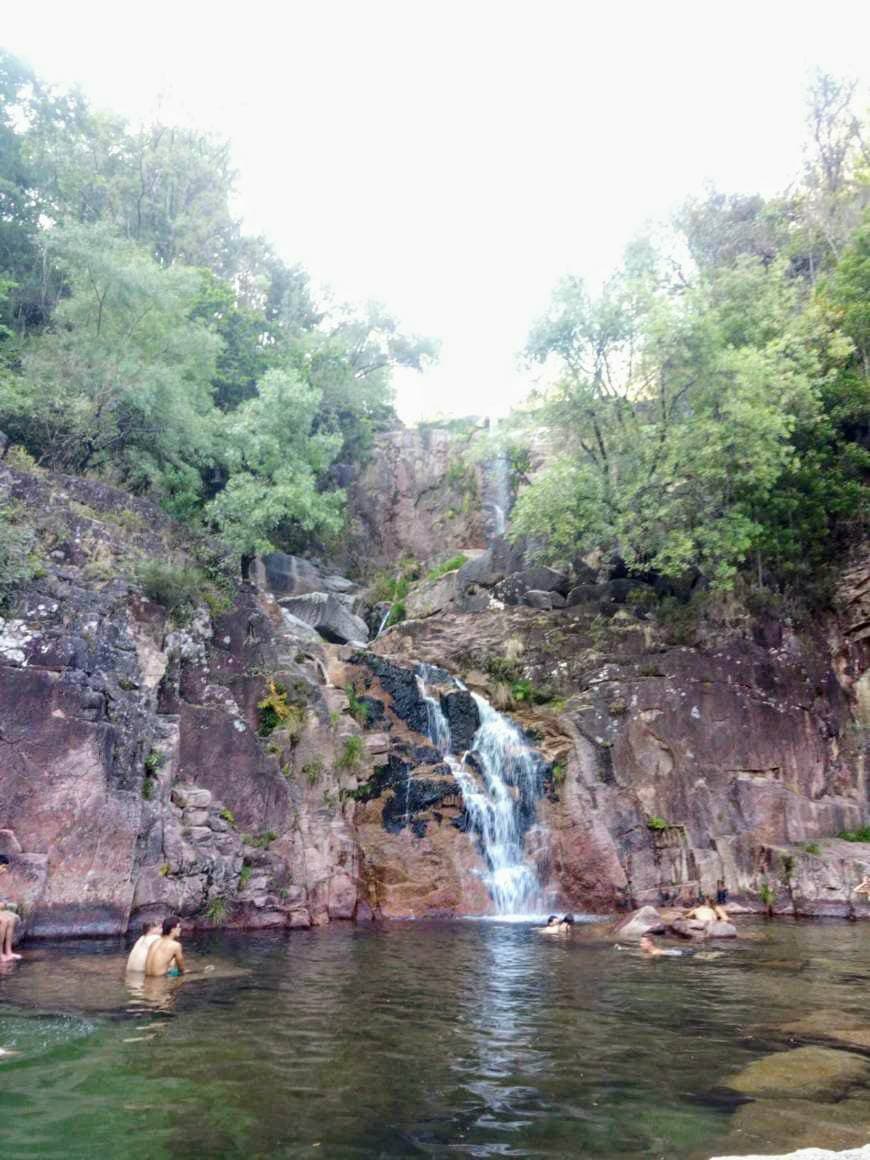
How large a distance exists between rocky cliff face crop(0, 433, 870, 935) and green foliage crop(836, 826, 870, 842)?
0.68 ft

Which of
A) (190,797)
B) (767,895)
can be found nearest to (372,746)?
(190,797)

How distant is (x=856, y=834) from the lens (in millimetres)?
21984

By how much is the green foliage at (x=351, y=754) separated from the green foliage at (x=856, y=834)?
12120mm

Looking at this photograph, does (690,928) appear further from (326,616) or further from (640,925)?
(326,616)

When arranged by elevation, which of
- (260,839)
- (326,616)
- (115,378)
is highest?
(115,378)

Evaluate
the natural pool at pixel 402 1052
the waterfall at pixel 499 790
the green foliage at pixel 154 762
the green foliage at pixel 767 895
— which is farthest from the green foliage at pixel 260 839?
the green foliage at pixel 767 895

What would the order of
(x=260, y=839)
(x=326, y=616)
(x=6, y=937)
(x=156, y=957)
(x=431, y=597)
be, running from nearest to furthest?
(x=156, y=957)
(x=6, y=937)
(x=260, y=839)
(x=326, y=616)
(x=431, y=597)

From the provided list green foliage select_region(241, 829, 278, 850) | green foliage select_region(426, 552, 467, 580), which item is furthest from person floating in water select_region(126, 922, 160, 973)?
green foliage select_region(426, 552, 467, 580)

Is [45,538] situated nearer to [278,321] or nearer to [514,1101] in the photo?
[514,1101]

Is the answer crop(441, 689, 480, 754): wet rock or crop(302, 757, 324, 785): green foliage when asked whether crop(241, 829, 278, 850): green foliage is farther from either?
crop(441, 689, 480, 754): wet rock

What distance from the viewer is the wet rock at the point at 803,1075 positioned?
6781 mm

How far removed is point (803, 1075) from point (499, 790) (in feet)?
43.3

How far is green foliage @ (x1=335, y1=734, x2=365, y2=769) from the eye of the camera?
1906 cm

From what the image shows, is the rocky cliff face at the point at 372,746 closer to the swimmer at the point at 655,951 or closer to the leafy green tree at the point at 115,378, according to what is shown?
the leafy green tree at the point at 115,378
